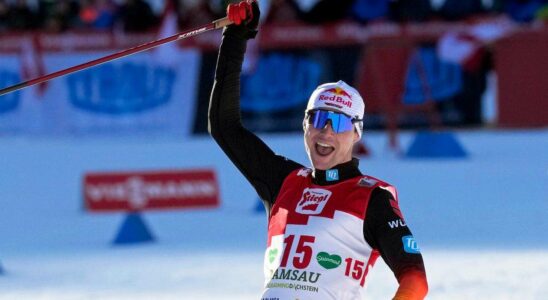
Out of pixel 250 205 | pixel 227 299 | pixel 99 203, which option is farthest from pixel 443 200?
pixel 227 299

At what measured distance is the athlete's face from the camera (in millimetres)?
4746

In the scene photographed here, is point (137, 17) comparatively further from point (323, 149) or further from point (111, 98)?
point (323, 149)

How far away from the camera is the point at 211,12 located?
19.4 metres

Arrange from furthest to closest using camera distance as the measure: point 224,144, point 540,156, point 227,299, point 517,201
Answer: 1. point 540,156
2. point 517,201
3. point 227,299
4. point 224,144

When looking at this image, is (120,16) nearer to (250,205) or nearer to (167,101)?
(167,101)

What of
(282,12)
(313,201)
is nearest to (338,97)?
(313,201)

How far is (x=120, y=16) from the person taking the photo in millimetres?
19984

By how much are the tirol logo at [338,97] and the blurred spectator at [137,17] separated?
48.9 feet

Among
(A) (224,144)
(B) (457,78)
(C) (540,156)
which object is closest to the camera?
(A) (224,144)

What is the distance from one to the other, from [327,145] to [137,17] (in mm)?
15211

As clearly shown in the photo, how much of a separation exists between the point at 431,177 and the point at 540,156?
1.95 m

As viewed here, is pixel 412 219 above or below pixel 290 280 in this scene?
above

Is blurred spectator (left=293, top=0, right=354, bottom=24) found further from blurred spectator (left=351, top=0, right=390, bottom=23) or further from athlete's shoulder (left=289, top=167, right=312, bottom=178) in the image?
athlete's shoulder (left=289, top=167, right=312, bottom=178)

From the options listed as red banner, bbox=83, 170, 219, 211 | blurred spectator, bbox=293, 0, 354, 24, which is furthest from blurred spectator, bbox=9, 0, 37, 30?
red banner, bbox=83, 170, 219, 211
